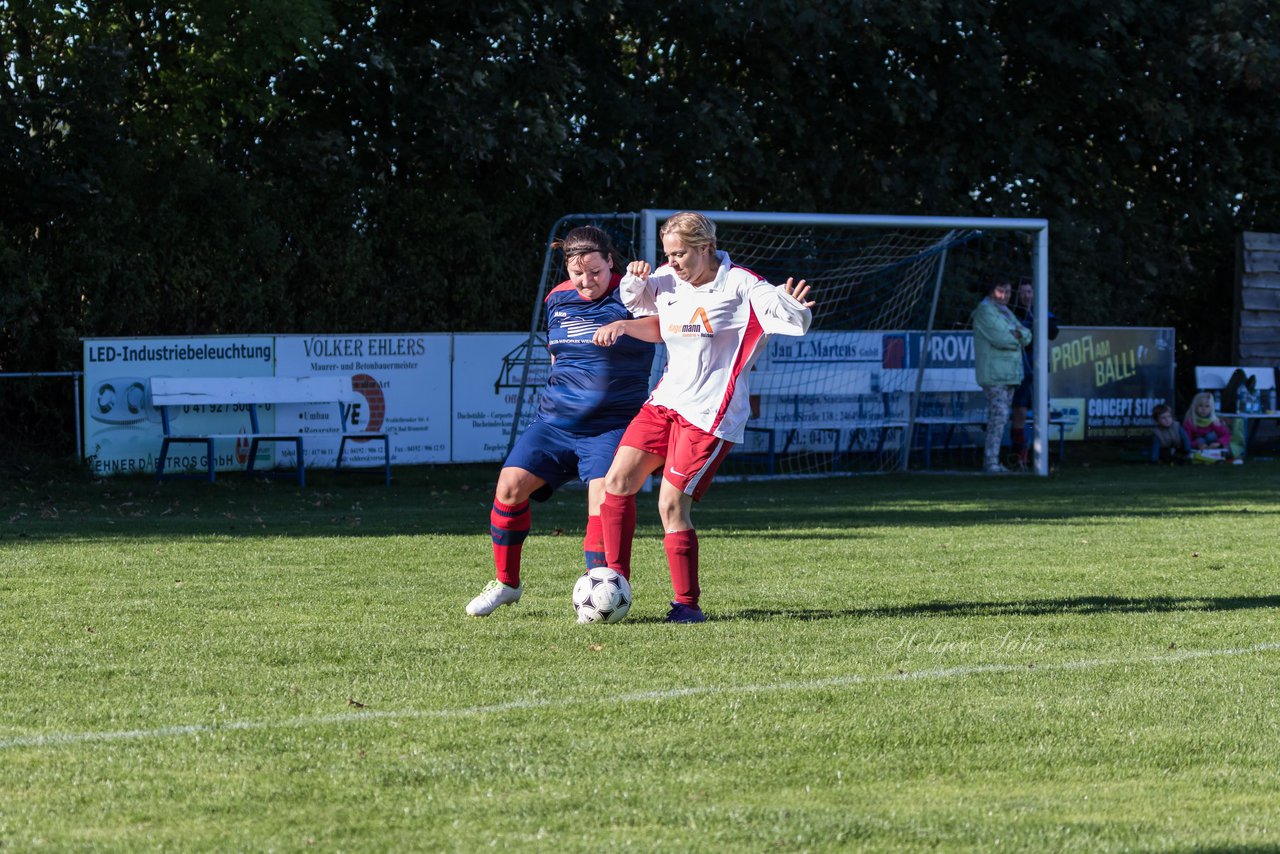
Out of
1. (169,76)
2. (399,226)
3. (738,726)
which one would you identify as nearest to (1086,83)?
(399,226)

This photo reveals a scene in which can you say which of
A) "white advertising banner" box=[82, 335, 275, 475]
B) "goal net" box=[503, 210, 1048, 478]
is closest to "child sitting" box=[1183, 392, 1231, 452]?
"goal net" box=[503, 210, 1048, 478]

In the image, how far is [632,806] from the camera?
439 cm

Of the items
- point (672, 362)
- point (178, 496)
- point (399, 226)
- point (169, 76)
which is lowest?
point (178, 496)

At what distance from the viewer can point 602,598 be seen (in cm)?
743

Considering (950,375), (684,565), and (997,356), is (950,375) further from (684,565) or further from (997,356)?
(684,565)

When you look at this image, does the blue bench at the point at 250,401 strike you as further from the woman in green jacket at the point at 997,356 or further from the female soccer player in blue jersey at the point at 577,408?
the female soccer player in blue jersey at the point at 577,408

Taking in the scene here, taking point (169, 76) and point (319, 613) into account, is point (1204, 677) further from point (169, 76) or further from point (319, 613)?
point (169, 76)

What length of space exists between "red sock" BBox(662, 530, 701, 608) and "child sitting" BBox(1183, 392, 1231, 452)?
48.6 ft

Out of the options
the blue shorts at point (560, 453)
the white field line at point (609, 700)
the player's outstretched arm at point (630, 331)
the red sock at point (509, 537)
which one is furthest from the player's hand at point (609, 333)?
the white field line at point (609, 700)

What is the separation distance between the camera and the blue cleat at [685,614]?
761cm

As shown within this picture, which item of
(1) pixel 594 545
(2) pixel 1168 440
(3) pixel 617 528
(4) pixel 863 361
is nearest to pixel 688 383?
(3) pixel 617 528

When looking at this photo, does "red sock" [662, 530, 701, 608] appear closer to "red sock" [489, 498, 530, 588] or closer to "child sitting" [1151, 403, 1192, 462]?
"red sock" [489, 498, 530, 588]

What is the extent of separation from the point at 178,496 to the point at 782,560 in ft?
22.8

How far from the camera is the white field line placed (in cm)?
514
